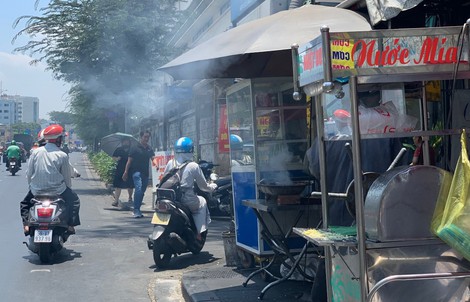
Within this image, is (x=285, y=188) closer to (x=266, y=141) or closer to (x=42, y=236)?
(x=266, y=141)

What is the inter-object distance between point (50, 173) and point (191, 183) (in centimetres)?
198

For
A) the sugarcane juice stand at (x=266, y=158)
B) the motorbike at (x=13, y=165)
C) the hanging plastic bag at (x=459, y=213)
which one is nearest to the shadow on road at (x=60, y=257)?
the sugarcane juice stand at (x=266, y=158)

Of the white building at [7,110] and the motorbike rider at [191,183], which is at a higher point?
the white building at [7,110]

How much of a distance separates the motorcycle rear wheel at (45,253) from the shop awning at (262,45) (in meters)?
3.17

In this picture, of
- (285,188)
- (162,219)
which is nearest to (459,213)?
(285,188)

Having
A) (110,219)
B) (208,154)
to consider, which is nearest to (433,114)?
(110,219)

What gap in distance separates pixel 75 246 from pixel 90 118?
18023 mm

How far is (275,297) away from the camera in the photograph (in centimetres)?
633

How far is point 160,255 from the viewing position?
27.6 feet

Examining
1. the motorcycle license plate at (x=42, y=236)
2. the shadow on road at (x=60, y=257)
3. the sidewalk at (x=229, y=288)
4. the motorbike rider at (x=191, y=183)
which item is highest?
the motorbike rider at (x=191, y=183)

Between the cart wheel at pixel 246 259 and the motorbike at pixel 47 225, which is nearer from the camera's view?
the cart wheel at pixel 246 259

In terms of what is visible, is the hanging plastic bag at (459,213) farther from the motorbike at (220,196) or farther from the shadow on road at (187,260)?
the motorbike at (220,196)

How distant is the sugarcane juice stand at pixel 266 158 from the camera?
6.84 metres

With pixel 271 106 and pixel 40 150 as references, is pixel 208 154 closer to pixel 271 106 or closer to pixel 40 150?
pixel 40 150
